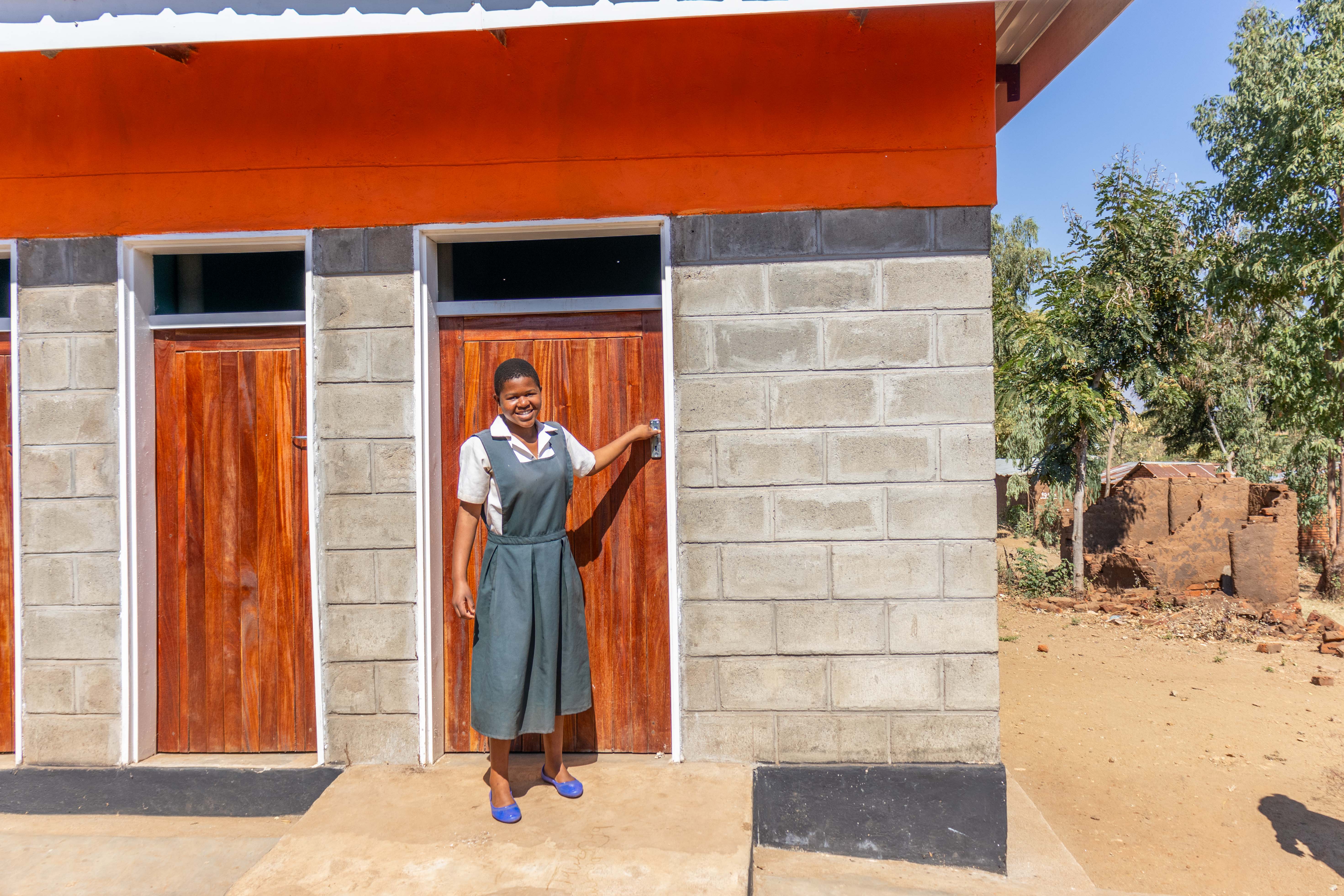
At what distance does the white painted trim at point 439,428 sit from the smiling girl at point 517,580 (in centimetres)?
39

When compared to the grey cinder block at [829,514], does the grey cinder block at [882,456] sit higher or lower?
higher

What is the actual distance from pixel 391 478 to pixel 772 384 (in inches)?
66.5

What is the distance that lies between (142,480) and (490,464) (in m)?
1.78

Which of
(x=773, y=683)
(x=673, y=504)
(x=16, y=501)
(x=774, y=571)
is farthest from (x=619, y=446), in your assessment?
(x=16, y=501)

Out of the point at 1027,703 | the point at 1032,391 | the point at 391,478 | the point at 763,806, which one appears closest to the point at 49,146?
the point at 391,478

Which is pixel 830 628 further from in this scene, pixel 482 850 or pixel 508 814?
pixel 482 850

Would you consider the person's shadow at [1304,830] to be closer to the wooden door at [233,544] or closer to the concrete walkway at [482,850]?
the concrete walkway at [482,850]

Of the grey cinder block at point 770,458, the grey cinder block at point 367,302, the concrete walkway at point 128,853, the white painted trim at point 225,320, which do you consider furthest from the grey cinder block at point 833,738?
the white painted trim at point 225,320

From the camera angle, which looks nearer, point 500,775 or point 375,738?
point 500,775

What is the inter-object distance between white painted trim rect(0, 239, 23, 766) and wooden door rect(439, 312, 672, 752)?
187 cm

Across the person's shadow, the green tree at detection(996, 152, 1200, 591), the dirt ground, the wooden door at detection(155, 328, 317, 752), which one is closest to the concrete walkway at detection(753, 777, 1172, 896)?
the dirt ground

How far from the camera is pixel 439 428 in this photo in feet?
11.6

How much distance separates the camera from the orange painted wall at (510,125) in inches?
130

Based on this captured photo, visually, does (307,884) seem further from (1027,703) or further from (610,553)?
(1027,703)
